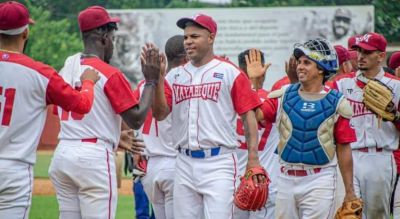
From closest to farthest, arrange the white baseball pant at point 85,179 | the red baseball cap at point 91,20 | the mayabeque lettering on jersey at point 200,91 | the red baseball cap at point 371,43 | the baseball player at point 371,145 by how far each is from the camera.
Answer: the white baseball pant at point 85,179 → the red baseball cap at point 91,20 → the mayabeque lettering on jersey at point 200,91 → the baseball player at point 371,145 → the red baseball cap at point 371,43

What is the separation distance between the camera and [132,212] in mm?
16578

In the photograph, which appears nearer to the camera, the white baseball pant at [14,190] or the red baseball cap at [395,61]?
the white baseball pant at [14,190]

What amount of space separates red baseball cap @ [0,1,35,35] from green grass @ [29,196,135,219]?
8255mm

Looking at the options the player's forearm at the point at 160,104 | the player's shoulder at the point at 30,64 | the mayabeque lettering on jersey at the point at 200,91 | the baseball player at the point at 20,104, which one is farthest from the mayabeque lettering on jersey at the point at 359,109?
the player's shoulder at the point at 30,64

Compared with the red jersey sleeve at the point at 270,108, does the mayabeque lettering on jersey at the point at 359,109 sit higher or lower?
lower

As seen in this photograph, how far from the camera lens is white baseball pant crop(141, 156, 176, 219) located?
1012 cm

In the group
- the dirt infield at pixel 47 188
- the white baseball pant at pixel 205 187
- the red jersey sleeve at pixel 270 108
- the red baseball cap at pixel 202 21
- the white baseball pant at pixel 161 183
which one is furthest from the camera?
the dirt infield at pixel 47 188

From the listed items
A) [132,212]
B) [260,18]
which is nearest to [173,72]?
[132,212]

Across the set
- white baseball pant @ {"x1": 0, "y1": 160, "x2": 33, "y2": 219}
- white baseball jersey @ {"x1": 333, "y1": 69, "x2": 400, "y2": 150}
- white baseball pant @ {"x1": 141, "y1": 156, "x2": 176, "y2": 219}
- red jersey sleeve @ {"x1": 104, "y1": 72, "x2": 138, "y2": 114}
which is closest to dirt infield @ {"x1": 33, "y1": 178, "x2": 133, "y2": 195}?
white baseball pant @ {"x1": 141, "y1": 156, "x2": 176, "y2": 219}

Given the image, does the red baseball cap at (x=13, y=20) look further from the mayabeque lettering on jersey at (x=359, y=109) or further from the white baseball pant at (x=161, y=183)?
the mayabeque lettering on jersey at (x=359, y=109)

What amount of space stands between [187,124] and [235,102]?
0.48m

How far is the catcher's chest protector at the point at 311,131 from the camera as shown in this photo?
869cm

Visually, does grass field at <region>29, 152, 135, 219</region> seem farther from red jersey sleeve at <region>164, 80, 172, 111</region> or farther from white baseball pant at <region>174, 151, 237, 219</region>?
white baseball pant at <region>174, 151, 237, 219</region>

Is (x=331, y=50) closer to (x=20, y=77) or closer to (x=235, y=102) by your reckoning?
(x=235, y=102)
